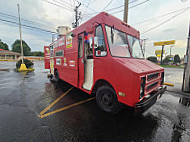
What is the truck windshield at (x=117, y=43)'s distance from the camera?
2.70 metres

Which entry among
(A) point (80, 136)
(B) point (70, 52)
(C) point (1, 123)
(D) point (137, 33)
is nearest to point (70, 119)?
(A) point (80, 136)

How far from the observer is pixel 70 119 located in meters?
2.65

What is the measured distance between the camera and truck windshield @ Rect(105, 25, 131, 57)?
2.70 m

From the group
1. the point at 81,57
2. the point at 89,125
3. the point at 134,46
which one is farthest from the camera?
the point at 81,57

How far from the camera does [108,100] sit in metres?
2.80

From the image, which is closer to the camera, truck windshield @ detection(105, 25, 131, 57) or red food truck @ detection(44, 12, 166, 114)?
red food truck @ detection(44, 12, 166, 114)

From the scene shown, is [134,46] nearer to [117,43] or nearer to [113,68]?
[117,43]

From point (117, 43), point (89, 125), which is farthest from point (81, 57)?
point (89, 125)

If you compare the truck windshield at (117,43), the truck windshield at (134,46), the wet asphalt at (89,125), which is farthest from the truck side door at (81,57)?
the truck windshield at (134,46)

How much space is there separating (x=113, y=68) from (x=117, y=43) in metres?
0.93

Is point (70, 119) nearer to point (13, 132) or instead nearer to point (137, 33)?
point (13, 132)

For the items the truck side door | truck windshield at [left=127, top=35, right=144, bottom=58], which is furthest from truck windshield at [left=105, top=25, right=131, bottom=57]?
the truck side door

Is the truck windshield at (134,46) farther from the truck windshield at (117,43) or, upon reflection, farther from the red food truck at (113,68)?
the truck windshield at (117,43)

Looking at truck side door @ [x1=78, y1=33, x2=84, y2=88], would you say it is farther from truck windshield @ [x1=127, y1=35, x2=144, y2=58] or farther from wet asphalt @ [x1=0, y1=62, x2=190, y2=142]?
truck windshield @ [x1=127, y1=35, x2=144, y2=58]
